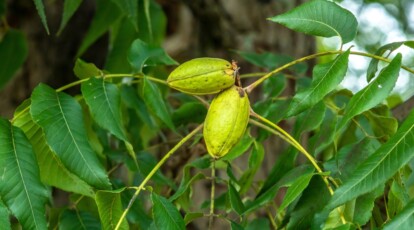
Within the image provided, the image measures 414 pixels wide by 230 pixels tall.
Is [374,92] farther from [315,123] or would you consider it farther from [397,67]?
[315,123]

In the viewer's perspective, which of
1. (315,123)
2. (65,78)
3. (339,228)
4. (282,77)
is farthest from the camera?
(65,78)

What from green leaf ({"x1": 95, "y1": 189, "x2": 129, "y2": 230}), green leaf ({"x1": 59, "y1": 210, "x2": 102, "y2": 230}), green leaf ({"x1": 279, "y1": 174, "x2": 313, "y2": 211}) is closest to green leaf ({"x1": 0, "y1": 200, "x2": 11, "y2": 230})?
green leaf ({"x1": 95, "y1": 189, "x2": 129, "y2": 230})

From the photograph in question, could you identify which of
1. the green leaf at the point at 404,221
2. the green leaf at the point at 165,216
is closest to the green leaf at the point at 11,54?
the green leaf at the point at 165,216

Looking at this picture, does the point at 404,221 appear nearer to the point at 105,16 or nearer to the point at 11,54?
the point at 105,16

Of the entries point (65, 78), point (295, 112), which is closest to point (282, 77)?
point (295, 112)

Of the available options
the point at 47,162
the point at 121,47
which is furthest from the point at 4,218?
the point at 121,47

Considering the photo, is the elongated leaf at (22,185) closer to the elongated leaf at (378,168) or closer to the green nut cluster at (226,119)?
the green nut cluster at (226,119)

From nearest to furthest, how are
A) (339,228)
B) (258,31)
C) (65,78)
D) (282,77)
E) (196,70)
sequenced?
(339,228), (196,70), (282,77), (258,31), (65,78)
